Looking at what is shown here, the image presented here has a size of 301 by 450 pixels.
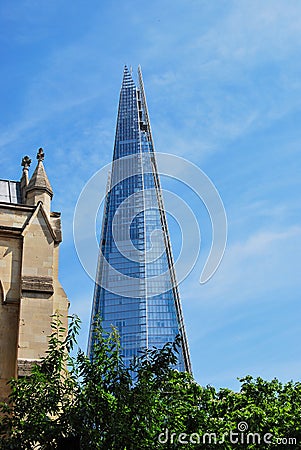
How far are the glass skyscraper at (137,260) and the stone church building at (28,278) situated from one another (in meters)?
70.4

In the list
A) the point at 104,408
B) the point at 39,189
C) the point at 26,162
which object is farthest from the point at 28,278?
the point at 104,408

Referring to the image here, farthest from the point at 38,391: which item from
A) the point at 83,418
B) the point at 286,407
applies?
the point at 286,407

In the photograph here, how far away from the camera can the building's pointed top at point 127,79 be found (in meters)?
173

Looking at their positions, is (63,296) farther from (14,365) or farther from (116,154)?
(116,154)

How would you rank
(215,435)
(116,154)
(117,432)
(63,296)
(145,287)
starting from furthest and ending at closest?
(116,154) → (145,287) → (63,296) → (215,435) → (117,432)

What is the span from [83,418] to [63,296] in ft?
23.4

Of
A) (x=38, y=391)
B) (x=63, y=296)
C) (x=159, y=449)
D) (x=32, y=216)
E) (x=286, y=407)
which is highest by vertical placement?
(x=32, y=216)

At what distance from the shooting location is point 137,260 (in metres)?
113

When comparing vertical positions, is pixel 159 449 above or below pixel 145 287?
below

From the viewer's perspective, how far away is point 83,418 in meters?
12.6

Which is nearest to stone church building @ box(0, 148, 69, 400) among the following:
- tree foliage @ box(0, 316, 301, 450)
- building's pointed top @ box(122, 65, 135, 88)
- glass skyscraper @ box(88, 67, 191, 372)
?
tree foliage @ box(0, 316, 301, 450)

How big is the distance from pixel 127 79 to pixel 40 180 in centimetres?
16018

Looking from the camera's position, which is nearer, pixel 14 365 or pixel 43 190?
pixel 14 365

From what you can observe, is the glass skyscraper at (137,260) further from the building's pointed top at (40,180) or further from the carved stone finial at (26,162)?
the building's pointed top at (40,180)
